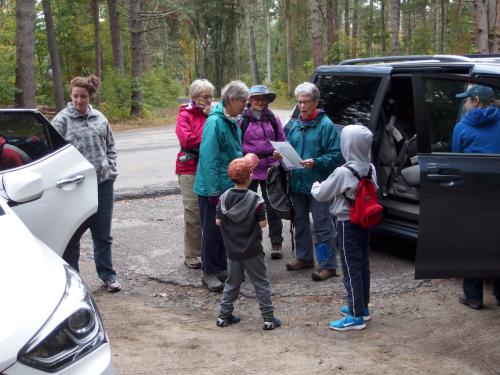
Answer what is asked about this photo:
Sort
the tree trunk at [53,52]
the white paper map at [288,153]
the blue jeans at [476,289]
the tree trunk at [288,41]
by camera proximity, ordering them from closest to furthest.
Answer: the blue jeans at [476,289] < the white paper map at [288,153] < the tree trunk at [53,52] < the tree trunk at [288,41]

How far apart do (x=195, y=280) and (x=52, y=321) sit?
11.0 feet

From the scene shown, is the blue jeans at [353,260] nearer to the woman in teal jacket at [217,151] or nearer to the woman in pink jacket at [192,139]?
the woman in teal jacket at [217,151]

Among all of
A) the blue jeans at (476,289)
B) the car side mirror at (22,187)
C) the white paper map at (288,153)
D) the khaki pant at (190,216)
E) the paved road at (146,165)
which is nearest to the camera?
the car side mirror at (22,187)

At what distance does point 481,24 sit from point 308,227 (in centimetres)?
989

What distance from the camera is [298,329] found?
185 inches

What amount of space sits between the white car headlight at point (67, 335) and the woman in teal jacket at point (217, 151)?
241 centimetres

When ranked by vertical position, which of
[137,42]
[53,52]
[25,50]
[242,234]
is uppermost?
[137,42]

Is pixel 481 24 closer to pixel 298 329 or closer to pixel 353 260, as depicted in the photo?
pixel 353 260

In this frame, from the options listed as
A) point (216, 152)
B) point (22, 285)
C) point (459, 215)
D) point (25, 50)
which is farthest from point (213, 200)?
point (25, 50)

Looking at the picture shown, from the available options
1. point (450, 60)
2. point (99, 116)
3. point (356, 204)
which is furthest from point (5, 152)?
point (450, 60)

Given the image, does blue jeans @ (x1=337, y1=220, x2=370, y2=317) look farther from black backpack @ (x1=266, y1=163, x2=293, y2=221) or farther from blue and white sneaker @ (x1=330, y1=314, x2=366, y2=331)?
black backpack @ (x1=266, y1=163, x2=293, y2=221)

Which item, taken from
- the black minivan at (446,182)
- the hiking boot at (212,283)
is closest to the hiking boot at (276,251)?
the hiking boot at (212,283)

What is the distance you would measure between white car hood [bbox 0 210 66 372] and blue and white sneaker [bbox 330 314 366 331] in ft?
7.59

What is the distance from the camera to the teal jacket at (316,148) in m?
5.66
